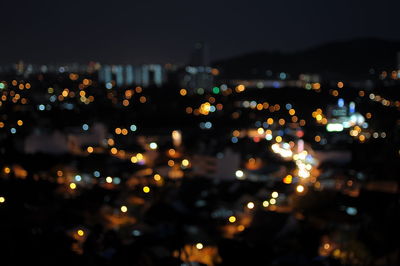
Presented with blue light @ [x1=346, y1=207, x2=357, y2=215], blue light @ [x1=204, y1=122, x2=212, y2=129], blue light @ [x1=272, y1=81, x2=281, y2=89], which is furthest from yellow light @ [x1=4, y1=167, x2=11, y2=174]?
blue light @ [x1=272, y1=81, x2=281, y2=89]

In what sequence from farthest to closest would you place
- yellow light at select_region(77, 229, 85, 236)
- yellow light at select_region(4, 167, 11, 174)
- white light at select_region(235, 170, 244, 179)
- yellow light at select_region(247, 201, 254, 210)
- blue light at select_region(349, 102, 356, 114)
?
1. blue light at select_region(349, 102, 356, 114)
2. white light at select_region(235, 170, 244, 179)
3. yellow light at select_region(4, 167, 11, 174)
4. yellow light at select_region(247, 201, 254, 210)
5. yellow light at select_region(77, 229, 85, 236)

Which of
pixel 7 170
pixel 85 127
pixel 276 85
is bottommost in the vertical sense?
pixel 7 170

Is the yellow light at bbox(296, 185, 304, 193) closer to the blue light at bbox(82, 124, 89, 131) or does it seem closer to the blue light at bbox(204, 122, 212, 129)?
the blue light at bbox(82, 124, 89, 131)

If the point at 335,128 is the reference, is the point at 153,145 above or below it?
below

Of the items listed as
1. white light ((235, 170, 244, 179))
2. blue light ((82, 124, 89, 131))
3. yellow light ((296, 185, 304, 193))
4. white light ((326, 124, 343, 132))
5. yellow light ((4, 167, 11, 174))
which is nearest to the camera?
yellow light ((296, 185, 304, 193))

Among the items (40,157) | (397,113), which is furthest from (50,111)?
(397,113)

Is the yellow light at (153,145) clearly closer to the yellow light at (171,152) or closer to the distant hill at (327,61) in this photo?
Answer: the yellow light at (171,152)

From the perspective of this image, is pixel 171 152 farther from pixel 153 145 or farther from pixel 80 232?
pixel 80 232

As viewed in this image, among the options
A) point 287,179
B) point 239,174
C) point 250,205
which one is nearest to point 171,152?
point 239,174

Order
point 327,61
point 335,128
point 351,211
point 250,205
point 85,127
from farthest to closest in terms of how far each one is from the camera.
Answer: point 327,61 < point 85,127 < point 335,128 < point 250,205 < point 351,211
